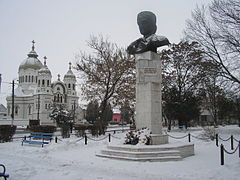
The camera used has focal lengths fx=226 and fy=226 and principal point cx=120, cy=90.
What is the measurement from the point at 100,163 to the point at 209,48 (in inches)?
784

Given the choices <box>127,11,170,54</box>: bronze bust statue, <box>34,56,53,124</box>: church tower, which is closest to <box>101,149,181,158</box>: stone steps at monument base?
<box>127,11,170,54</box>: bronze bust statue

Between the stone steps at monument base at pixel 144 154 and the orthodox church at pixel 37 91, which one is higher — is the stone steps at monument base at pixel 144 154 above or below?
below

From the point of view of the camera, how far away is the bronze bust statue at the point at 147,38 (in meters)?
12.8

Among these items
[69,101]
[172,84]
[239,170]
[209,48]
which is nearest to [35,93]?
[69,101]

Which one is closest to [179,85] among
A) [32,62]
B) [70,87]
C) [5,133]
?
[5,133]

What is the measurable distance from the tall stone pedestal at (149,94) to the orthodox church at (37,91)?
58.2 m

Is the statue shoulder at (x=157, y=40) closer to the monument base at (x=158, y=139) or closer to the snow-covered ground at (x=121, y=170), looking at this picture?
the monument base at (x=158, y=139)

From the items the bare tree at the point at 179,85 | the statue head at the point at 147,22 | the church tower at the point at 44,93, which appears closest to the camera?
the statue head at the point at 147,22

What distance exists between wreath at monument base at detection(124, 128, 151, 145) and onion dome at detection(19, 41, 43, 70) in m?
73.3

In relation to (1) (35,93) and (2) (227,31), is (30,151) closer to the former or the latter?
(2) (227,31)

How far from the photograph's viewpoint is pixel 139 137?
38.0 feet

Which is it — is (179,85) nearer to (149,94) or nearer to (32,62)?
(149,94)

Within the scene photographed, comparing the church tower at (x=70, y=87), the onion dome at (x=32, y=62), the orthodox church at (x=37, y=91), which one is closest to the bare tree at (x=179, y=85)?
the orthodox church at (x=37, y=91)

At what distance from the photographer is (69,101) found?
8131 cm
